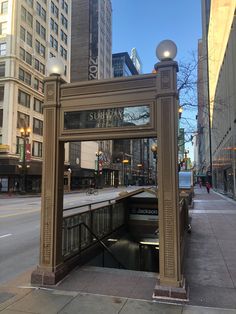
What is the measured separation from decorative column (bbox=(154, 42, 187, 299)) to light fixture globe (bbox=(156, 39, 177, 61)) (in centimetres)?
14

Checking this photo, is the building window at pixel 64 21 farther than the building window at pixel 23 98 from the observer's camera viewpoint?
Yes

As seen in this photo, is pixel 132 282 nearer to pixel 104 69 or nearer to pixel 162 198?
pixel 162 198

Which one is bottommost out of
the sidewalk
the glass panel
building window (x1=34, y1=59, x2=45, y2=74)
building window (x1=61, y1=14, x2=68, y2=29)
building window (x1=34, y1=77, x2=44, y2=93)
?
the sidewalk

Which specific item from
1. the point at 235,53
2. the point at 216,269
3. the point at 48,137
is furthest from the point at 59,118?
the point at 235,53

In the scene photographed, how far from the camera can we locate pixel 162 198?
5547 millimetres

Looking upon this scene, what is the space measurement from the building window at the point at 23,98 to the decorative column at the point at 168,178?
4596 centimetres

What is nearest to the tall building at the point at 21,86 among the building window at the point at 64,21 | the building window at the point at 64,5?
the building window at the point at 64,21

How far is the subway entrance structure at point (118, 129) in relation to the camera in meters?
5.49

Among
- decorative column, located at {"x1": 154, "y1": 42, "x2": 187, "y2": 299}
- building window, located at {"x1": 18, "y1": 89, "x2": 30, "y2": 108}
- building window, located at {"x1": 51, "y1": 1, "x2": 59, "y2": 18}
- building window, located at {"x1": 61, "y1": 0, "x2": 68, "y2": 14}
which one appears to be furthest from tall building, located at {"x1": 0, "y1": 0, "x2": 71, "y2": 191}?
decorative column, located at {"x1": 154, "y1": 42, "x2": 187, "y2": 299}

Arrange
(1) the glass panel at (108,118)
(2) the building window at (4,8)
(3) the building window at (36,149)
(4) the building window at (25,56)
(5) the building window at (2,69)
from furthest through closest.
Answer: (3) the building window at (36,149)
(4) the building window at (25,56)
(2) the building window at (4,8)
(5) the building window at (2,69)
(1) the glass panel at (108,118)

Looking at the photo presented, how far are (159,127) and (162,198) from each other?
4.00 feet

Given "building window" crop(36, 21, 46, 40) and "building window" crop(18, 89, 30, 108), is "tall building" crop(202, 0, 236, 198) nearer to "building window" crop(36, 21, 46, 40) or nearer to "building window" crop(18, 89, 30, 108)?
"building window" crop(18, 89, 30, 108)

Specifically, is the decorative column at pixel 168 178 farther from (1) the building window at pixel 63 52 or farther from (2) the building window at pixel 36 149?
(1) the building window at pixel 63 52

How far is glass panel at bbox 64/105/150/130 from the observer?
5852mm
